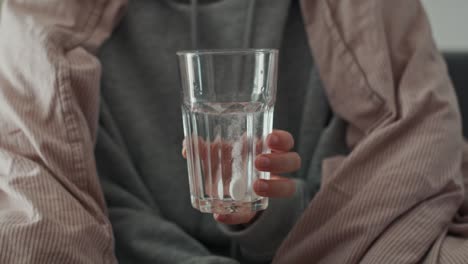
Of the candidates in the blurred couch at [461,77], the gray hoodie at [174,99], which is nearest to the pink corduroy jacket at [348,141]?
the gray hoodie at [174,99]

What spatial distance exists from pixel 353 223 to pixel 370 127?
145 millimetres

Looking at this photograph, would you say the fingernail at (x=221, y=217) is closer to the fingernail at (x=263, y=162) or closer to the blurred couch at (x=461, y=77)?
the fingernail at (x=263, y=162)

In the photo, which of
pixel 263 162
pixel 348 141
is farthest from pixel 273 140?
pixel 348 141

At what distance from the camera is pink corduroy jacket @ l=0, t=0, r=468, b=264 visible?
0.56m

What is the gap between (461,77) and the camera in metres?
1.01

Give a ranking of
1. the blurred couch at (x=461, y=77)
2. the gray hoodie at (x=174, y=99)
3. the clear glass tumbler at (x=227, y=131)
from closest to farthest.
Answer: the clear glass tumbler at (x=227, y=131) → the gray hoodie at (x=174, y=99) → the blurred couch at (x=461, y=77)

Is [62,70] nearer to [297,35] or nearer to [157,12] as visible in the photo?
[157,12]

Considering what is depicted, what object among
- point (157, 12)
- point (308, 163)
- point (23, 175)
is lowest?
point (308, 163)

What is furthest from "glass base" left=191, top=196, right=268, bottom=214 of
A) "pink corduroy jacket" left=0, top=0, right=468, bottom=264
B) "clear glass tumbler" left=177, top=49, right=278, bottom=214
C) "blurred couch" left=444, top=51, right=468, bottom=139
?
"blurred couch" left=444, top=51, right=468, bottom=139

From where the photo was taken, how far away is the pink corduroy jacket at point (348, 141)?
1.85 feet

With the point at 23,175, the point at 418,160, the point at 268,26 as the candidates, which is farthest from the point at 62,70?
the point at 418,160

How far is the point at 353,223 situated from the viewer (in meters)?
0.62

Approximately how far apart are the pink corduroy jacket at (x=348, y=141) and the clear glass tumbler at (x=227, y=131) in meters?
0.13

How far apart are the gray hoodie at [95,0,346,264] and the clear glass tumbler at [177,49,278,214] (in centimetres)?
21
